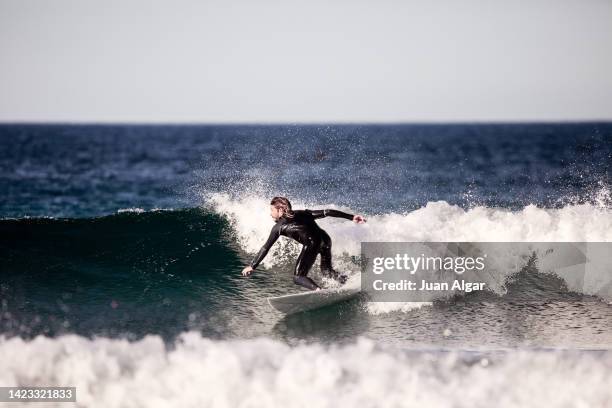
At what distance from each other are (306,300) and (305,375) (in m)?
1.61

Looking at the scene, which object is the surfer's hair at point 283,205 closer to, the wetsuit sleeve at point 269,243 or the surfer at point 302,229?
the surfer at point 302,229

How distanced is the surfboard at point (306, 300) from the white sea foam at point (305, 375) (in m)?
0.92

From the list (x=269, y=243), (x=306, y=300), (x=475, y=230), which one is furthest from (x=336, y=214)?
(x=475, y=230)

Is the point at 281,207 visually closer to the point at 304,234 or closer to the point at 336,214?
the point at 304,234

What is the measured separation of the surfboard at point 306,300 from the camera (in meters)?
7.62

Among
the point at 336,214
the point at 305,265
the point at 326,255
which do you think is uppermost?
the point at 336,214

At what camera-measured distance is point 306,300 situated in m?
7.67

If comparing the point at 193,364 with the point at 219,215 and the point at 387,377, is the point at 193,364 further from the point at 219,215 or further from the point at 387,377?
the point at 219,215

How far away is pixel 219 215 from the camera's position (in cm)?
1209

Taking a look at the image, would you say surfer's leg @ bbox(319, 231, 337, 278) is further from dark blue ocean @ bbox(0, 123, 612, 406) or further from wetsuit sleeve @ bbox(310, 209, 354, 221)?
dark blue ocean @ bbox(0, 123, 612, 406)

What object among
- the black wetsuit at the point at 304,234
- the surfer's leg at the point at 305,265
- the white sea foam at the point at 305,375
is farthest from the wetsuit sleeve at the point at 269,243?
the white sea foam at the point at 305,375

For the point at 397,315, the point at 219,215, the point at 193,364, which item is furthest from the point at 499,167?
the point at 193,364

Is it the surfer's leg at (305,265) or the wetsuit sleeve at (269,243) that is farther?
the surfer's leg at (305,265)

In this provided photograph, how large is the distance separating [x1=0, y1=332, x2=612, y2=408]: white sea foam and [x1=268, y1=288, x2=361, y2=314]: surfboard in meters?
0.92
